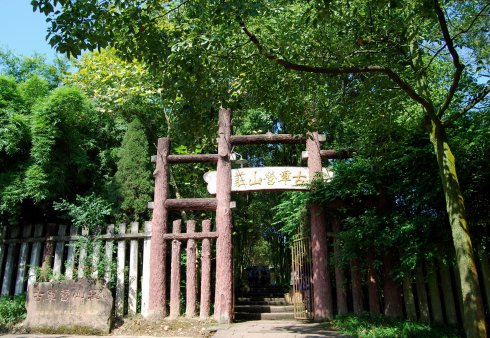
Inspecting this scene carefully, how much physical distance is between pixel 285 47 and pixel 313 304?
526cm

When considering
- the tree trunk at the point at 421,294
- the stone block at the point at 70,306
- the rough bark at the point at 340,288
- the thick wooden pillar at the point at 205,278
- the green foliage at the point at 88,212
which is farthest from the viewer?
the green foliage at the point at 88,212

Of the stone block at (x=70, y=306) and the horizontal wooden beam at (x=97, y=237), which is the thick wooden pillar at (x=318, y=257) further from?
the stone block at (x=70, y=306)

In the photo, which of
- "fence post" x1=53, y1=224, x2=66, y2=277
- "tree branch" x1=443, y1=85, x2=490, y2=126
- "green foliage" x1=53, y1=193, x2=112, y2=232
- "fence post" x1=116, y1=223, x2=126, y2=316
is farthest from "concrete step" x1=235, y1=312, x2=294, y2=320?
"tree branch" x1=443, y1=85, x2=490, y2=126

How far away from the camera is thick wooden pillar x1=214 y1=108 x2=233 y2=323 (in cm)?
794

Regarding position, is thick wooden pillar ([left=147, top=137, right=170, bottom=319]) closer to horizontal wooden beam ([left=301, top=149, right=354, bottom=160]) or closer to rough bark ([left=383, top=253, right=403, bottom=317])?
horizontal wooden beam ([left=301, top=149, right=354, bottom=160])

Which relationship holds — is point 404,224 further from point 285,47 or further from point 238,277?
point 238,277

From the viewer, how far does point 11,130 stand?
8.26 m

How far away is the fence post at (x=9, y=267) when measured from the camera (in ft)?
28.2

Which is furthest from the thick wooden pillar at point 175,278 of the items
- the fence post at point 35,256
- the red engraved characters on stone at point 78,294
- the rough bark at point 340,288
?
the rough bark at point 340,288

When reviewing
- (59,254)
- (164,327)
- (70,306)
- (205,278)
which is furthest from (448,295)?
(59,254)

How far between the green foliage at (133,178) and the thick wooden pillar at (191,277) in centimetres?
161

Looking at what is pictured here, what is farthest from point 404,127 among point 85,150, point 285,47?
point 85,150

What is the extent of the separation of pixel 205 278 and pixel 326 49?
16.1ft

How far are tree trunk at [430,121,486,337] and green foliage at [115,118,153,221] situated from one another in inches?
254
